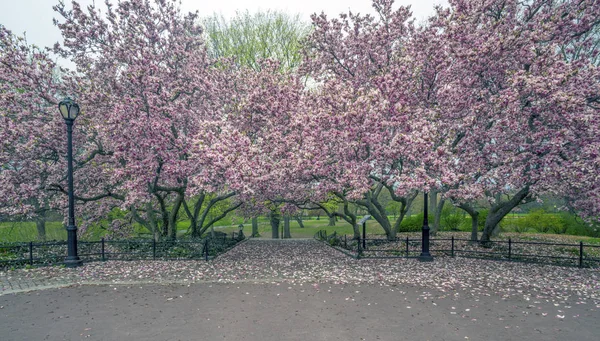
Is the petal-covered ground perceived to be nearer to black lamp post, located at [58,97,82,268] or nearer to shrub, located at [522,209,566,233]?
black lamp post, located at [58,97,82,268]

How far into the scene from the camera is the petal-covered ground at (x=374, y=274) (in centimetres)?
946

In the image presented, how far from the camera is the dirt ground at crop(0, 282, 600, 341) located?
240 inches

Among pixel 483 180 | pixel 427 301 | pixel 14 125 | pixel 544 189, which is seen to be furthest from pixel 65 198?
pixel 544 189

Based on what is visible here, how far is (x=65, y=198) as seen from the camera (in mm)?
16594

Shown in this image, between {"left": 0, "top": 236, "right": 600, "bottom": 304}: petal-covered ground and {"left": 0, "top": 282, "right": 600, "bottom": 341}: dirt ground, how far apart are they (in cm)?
90

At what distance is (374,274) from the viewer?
445 inches

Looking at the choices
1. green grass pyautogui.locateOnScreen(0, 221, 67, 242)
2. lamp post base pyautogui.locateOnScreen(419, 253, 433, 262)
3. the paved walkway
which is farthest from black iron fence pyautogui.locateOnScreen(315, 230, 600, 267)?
green grass pyautogui.locateOnScreen(0, 221, 67, 242)

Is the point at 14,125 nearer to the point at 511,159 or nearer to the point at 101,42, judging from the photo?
the point at 101,42

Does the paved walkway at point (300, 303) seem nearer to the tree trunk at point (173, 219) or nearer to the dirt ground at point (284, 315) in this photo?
the dirt ground at point (284, 315)

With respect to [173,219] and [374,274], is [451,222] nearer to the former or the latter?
[374,274]

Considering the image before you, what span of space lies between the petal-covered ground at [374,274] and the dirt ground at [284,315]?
0.90 m

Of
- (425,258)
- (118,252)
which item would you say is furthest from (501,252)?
(118,252)

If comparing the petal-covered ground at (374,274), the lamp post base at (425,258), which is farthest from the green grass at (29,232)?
the lamp post base at (425,258)

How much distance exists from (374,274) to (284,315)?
16.8 ft
